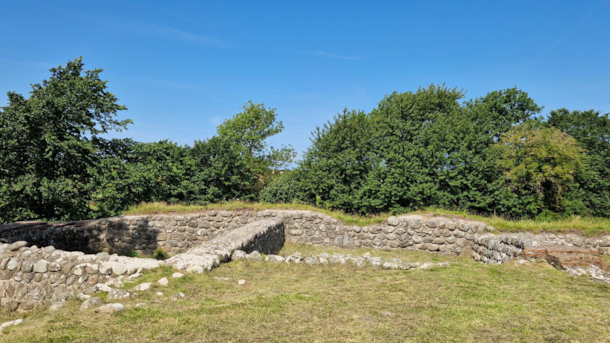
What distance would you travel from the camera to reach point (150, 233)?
1370cm

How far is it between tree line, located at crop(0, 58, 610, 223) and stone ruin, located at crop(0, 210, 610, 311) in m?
1.89

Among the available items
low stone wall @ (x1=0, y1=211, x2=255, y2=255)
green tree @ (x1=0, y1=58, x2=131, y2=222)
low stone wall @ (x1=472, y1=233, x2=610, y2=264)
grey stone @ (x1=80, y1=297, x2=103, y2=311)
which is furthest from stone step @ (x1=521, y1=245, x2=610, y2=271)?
green tree @ (x1=0, y1=58, x2=131, y2=222)

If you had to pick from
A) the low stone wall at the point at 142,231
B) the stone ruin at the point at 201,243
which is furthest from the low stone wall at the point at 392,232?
the low stone wall at the point at 142,231

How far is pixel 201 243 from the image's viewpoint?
34.9 feet

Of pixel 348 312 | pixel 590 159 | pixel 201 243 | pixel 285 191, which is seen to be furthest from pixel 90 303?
pixel 590 159

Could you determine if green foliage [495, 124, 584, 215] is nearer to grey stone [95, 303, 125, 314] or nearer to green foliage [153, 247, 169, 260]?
green foliage [153, 247, 169, 260]

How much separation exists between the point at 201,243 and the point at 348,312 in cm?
718

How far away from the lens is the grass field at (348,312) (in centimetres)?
381

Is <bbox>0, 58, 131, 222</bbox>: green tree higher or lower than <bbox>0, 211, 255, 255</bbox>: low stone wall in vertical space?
higher

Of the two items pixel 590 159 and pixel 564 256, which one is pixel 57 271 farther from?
pixel 590 159

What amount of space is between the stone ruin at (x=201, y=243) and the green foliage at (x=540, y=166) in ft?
27.2

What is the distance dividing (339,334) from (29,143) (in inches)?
542

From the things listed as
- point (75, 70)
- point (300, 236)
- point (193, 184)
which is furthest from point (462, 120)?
point (75, 70)

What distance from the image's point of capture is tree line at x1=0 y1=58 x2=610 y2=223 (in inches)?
492
